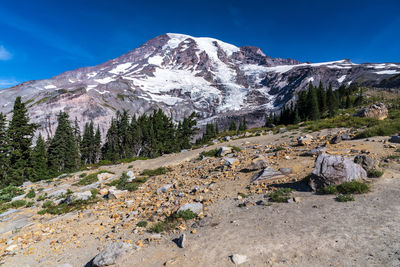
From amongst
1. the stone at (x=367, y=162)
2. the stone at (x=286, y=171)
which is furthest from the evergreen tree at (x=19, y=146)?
the stone at (x=367, y=162)

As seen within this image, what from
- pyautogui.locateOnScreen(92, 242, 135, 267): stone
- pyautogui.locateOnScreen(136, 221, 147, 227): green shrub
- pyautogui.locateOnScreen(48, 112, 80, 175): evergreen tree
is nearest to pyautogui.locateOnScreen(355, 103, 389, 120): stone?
pyautogui.locateOnScreen(136, 221, 147, 227): green shrub

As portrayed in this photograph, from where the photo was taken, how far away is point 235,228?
627cm

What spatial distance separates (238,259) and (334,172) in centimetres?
527

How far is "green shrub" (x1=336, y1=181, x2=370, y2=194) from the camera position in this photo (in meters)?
6.96

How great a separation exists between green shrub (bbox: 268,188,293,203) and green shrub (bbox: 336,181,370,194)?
1.72 metres

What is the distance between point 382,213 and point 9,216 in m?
17.0

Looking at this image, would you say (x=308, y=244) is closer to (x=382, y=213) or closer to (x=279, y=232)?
(x=279, y=232)

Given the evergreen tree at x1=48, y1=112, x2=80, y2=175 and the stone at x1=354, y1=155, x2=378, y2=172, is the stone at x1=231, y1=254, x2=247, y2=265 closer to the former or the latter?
the stone at x1=354, y1=155, x2=378, y2=172

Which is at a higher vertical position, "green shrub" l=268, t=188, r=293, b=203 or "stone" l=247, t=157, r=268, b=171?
"stone" l=247, t=157, r=268, b=171

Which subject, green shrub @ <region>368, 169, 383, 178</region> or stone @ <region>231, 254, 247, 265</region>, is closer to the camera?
stone @ <region>231, 254, 247, 265</region>

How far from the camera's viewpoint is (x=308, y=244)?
16.0ft

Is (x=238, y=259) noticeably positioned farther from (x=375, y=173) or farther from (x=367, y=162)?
(x=367, y=162)

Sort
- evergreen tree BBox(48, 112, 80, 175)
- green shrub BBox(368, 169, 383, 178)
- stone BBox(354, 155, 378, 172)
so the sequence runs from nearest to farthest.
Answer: green shrub BBox(368, 169, 383, 178) → stone BBox(354, 155, 378, 172) → evergreen tree BBox(48, 112, 80, 175)

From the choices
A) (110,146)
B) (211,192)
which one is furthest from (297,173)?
(110,146)
